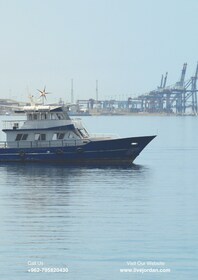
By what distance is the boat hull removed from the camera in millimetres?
78000

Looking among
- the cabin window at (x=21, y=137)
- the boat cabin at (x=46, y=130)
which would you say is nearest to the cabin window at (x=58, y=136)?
the boat cabin at (x=46, y=130)

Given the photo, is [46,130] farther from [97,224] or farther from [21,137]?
[97,224]

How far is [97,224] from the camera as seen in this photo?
46750 millimetres

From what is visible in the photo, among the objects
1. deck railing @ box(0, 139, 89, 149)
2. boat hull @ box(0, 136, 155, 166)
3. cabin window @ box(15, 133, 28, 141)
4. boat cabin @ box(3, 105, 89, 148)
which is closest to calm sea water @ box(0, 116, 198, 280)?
boat hull @ box(0, 136, 155, 166)

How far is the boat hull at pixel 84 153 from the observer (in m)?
78.0

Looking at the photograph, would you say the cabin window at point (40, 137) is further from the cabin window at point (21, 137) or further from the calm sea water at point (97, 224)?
the calm sea water at point (97, 224)

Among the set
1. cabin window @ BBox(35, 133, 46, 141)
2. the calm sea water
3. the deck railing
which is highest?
cabin window @ BBox(35, 133, 46, 141)

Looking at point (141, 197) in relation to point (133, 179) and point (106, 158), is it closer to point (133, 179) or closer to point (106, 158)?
point (133, 179)

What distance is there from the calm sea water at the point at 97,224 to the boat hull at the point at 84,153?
12.2 feet

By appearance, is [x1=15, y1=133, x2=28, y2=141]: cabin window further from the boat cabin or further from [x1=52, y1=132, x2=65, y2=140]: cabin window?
[x1=52, y1=132, x2=65, y2=140]: cabin window

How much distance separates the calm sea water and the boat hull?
12.2 ft

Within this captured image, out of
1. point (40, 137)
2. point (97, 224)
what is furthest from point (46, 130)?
point (97, 224)

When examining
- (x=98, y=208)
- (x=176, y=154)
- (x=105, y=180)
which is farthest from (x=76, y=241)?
(x=176, y=154)

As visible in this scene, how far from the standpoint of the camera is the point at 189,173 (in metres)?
77.2
